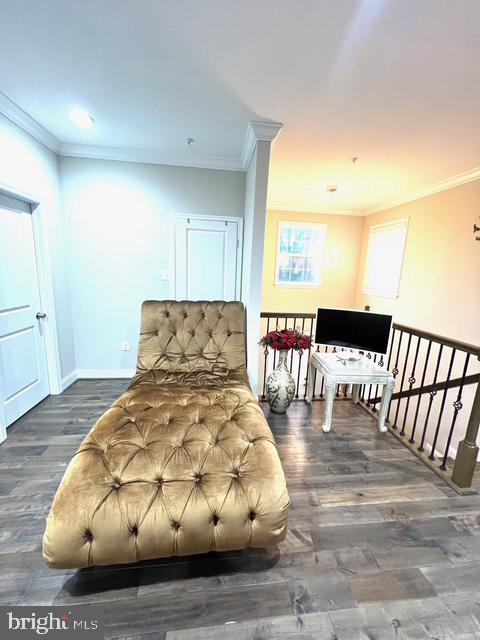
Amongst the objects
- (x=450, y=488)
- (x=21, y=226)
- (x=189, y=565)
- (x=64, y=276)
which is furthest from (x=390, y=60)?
(x=64, y=276)

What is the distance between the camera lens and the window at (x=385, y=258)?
13.9 feet

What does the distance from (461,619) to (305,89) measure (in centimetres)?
297

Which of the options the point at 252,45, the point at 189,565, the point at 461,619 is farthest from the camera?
the point at 252,45

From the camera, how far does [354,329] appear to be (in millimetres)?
2578

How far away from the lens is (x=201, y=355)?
2.39m

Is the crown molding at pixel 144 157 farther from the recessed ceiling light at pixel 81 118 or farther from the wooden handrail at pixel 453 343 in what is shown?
the wooden handrail at pixel 453 343

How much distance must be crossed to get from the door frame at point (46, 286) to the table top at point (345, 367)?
9.25 ft

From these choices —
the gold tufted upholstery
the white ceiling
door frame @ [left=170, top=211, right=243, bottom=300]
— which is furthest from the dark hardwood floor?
the white ceiling

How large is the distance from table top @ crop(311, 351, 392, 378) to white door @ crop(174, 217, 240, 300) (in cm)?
133

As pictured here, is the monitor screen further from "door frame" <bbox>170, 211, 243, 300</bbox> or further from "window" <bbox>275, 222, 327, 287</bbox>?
"window" <bbox>275, 222, 327, 287</bbox>

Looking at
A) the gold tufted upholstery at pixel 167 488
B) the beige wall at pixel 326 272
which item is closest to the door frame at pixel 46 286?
the gold tufted upholstery at pixel 167 488

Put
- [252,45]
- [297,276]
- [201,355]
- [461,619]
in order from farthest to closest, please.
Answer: [297,276], [201,355], [252,45], [461,619]

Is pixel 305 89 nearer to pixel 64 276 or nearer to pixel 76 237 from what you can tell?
pixel 76 237

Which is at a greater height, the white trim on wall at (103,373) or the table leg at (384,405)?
the table leg at (384,405)
